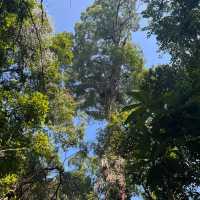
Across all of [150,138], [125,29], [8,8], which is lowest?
[150,138]

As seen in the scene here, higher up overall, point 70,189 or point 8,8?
point 8,8

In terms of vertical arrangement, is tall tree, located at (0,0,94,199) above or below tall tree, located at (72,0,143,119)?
below

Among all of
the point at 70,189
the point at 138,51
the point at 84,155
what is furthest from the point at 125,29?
the point at 70,189

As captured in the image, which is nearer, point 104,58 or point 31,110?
point 31,110

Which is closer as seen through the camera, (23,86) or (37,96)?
(37,96)

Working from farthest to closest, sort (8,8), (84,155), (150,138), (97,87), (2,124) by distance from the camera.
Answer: (97,87) → (84,155) → (8,8) → (2,124) → (150,138)

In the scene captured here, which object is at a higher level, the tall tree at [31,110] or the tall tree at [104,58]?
the tall tree at [104,58]

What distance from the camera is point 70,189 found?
15.3m

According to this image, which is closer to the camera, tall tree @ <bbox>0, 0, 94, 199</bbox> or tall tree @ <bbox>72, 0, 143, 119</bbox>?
tall tree @ <bbox>0, 0, 94, 199</bbox>

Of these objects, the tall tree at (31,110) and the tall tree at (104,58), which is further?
the tall tree at (104,58)

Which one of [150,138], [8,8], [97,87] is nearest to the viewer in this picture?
[150,138]

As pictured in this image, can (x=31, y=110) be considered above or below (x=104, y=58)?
below

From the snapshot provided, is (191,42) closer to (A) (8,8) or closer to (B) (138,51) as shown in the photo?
(A) (8,8)

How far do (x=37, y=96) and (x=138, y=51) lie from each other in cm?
1021
